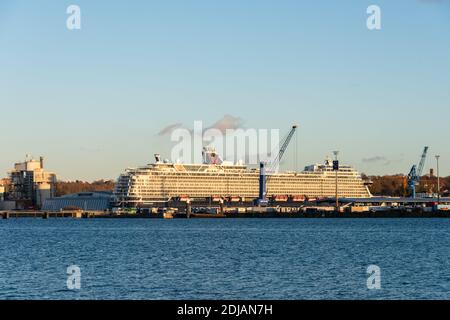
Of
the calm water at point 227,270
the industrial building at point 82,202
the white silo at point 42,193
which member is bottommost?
the calm water at point 227,270

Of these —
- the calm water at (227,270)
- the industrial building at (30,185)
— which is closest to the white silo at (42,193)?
the industrial building at (30,185)

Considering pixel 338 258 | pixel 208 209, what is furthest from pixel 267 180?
pixel 338 258

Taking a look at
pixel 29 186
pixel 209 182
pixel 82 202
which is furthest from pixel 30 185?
pixel 209 182

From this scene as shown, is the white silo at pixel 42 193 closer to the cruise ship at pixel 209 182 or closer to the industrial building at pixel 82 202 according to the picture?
the industrial building at pixel 82 202

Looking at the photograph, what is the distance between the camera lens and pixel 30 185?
6841 inches

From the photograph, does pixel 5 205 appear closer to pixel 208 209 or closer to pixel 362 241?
pixel 208 209

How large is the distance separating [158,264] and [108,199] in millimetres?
116160

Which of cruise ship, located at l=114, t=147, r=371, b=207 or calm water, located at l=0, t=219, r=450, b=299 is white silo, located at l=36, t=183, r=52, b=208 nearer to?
cruise ship, located at l=114, t=147, r=371, b=207

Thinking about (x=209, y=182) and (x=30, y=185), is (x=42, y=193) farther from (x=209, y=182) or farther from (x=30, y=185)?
(x=209, y=182)

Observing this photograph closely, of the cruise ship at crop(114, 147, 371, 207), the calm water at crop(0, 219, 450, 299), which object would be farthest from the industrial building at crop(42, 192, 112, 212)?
the calm water at crop(0, 219, 450, 299)

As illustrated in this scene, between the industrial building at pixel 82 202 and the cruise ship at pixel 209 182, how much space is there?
360cm

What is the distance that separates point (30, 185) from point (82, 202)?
20980 mm

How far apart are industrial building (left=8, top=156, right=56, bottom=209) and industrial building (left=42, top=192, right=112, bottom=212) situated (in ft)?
23.5

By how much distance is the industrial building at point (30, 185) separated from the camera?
171 m
